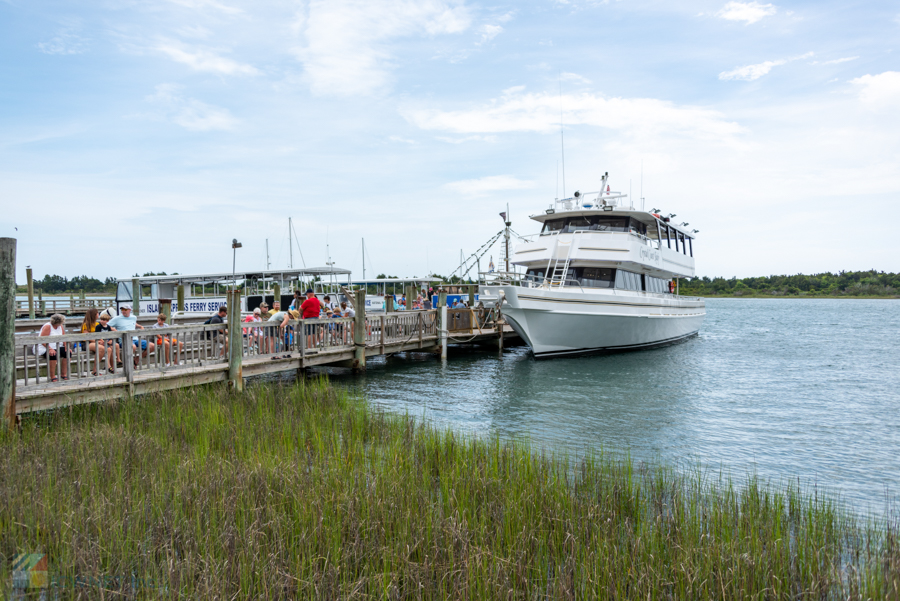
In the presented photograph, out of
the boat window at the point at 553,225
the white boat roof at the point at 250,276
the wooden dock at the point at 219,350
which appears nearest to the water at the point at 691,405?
the wooden dock at the point at 219,350

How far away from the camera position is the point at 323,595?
12.2ft

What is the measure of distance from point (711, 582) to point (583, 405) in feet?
31.9

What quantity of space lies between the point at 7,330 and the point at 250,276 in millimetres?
23102

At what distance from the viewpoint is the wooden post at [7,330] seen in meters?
7.16

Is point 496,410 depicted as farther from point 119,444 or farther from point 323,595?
point 323,595

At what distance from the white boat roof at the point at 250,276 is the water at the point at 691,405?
960 cm

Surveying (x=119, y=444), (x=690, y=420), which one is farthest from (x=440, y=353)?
(x=119, y=444)

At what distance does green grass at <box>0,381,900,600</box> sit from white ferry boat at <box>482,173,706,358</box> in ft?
44.9

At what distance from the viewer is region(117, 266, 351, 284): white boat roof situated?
2867 centimetres

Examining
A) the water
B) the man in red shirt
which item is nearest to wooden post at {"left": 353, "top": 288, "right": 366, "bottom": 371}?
the water

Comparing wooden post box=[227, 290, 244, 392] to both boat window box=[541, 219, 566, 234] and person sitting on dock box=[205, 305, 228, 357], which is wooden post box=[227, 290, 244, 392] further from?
boat window box=[541, 219, 566, 234]

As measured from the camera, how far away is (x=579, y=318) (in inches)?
816

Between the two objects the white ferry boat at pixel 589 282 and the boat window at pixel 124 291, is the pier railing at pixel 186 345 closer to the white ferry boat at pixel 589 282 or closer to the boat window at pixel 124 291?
the white ferry boat at pixel 589 282

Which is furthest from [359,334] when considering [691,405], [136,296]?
[136,296]
